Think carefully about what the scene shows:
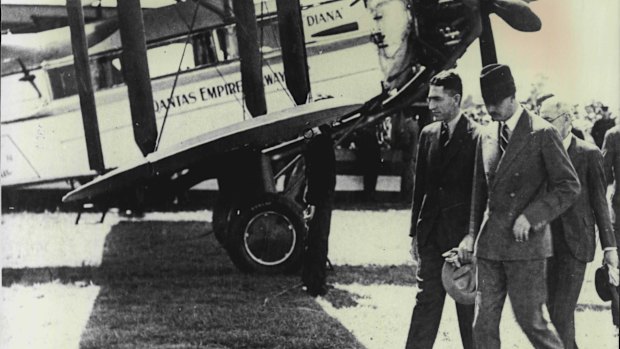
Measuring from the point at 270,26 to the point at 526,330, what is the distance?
7.32 feet

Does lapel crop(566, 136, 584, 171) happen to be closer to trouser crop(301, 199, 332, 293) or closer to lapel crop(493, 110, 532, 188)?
lapel crop(493, 110, 532, 188)

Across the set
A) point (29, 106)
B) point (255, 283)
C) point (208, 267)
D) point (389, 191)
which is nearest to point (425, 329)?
point (389, 191)

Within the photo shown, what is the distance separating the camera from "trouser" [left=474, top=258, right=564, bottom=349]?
3189mm

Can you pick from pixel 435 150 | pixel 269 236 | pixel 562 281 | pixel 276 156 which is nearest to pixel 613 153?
pixel 562 281

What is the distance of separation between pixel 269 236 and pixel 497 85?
1.96 m

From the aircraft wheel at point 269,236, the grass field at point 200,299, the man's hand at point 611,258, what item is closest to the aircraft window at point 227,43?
the aircraft wheel at point 269,236

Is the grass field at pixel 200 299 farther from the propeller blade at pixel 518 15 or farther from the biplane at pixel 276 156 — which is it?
the propeller blade at pixel 518 15

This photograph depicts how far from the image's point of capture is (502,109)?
3.41 meters

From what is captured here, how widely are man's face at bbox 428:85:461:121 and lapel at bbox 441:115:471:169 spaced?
0.20 ft

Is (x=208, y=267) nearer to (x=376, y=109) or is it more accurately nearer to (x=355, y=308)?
(x=355, y=308)

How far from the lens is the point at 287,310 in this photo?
432 centimetres

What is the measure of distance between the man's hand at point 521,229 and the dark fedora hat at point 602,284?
1.14 metres

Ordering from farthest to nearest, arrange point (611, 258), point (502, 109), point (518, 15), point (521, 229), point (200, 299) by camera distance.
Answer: point (200, 299), point (518, 15), point (611, 258), point (502, 109), point (521, 229)

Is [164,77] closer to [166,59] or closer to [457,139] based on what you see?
[166,59]
